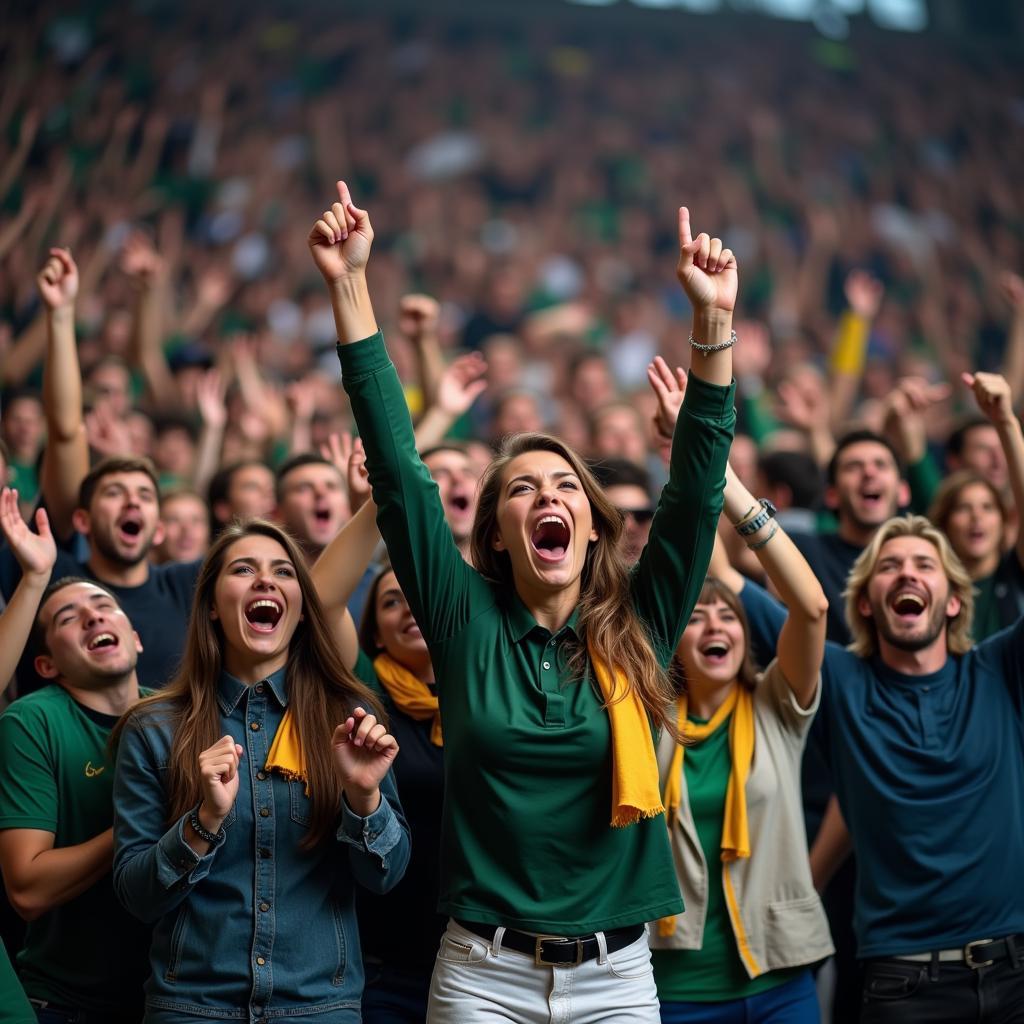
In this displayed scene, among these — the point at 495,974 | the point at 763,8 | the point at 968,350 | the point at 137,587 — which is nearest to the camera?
the point at 495,974

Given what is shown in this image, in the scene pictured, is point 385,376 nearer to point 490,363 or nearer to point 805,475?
point 805,475

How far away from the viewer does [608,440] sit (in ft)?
15.9

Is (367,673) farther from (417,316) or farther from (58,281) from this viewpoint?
(58,281)

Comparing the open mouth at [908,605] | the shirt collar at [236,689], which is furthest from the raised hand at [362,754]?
the open mouth at [908,605]

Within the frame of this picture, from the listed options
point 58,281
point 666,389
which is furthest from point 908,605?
point 58,281

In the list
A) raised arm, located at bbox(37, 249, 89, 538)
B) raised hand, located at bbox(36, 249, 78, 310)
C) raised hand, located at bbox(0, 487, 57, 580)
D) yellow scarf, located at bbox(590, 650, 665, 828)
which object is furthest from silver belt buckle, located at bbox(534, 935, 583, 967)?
raised hand, located at bbox(36, 249, 78, 310)

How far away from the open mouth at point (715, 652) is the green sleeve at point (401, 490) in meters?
0.84

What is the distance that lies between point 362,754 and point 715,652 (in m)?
0.99

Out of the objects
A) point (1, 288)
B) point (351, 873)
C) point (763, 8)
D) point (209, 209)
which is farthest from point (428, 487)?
point (763, 8)

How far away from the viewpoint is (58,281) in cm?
385

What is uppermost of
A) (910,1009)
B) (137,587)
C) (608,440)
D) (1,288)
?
(1,288)

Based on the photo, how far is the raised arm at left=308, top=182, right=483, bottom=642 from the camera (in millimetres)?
2324

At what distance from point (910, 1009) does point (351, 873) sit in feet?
4.04

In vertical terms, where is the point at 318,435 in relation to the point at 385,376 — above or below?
above
